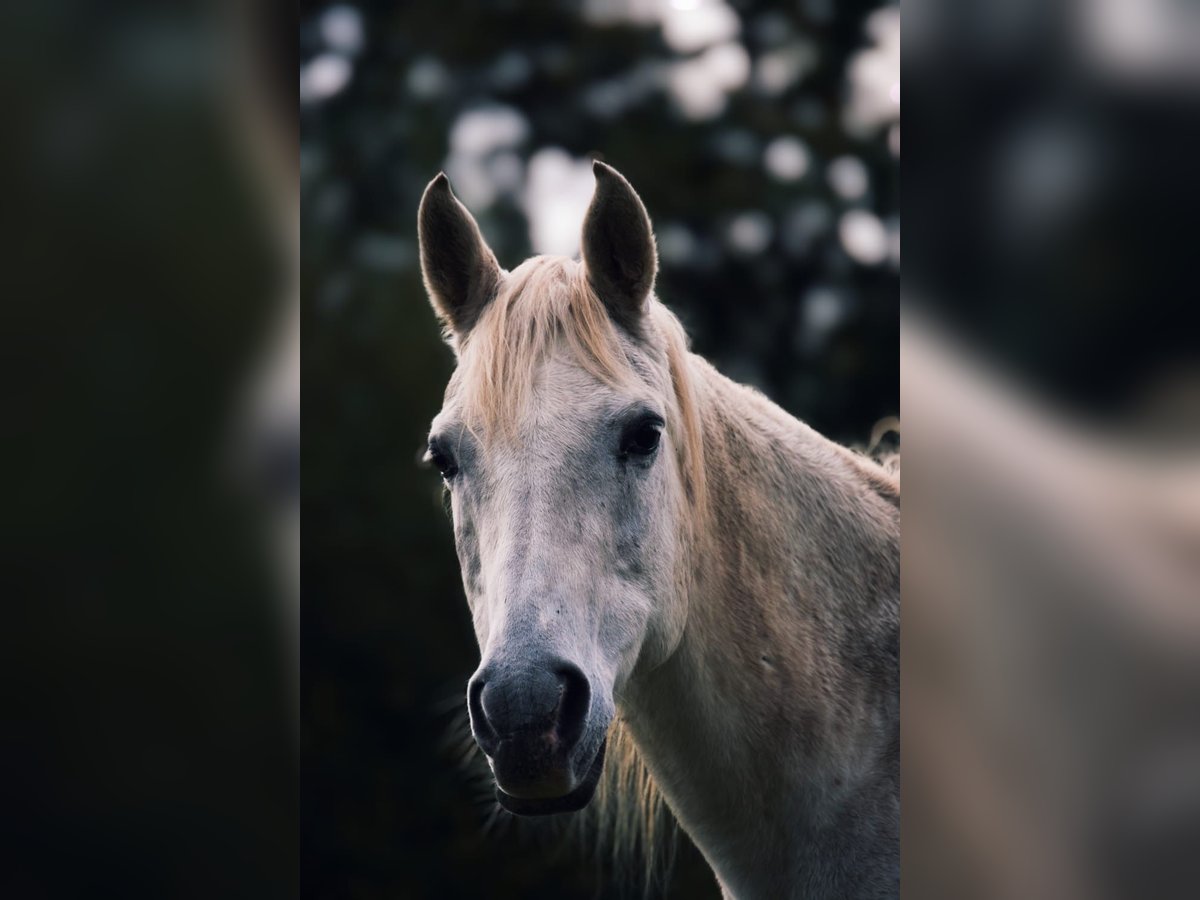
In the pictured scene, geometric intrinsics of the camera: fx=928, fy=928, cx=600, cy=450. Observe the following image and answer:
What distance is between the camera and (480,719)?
1.34m

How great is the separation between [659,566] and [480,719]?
0.42m

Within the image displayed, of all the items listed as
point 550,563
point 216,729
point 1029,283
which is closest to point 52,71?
point 216,729

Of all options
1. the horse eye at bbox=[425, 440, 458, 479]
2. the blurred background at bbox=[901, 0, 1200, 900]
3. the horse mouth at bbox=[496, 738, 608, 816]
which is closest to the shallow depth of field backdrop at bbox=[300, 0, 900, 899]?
the horse eye at bbox=[425, 440, 458, 479]

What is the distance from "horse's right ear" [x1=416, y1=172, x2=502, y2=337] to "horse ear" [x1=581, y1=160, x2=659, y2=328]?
0.71ft

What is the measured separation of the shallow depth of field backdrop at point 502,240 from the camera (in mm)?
2453

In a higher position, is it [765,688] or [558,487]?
[558,487]

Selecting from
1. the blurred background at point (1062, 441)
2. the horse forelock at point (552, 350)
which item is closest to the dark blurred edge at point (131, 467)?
the horse forelock at point (552, 350)

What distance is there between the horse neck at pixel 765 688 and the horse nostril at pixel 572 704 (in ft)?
1.29

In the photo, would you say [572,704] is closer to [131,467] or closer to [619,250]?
[131,467]

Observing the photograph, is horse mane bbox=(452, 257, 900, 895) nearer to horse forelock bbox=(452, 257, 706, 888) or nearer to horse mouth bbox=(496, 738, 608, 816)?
horse forelock bbox=(452, 257, 706, 888)

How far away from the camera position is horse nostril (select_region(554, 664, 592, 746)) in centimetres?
133

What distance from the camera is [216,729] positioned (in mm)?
1081

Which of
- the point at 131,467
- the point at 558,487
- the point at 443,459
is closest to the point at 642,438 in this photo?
the point at 558,487

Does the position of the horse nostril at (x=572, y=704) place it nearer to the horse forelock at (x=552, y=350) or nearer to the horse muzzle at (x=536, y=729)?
the horse muzzle at (x=536, y=729)
